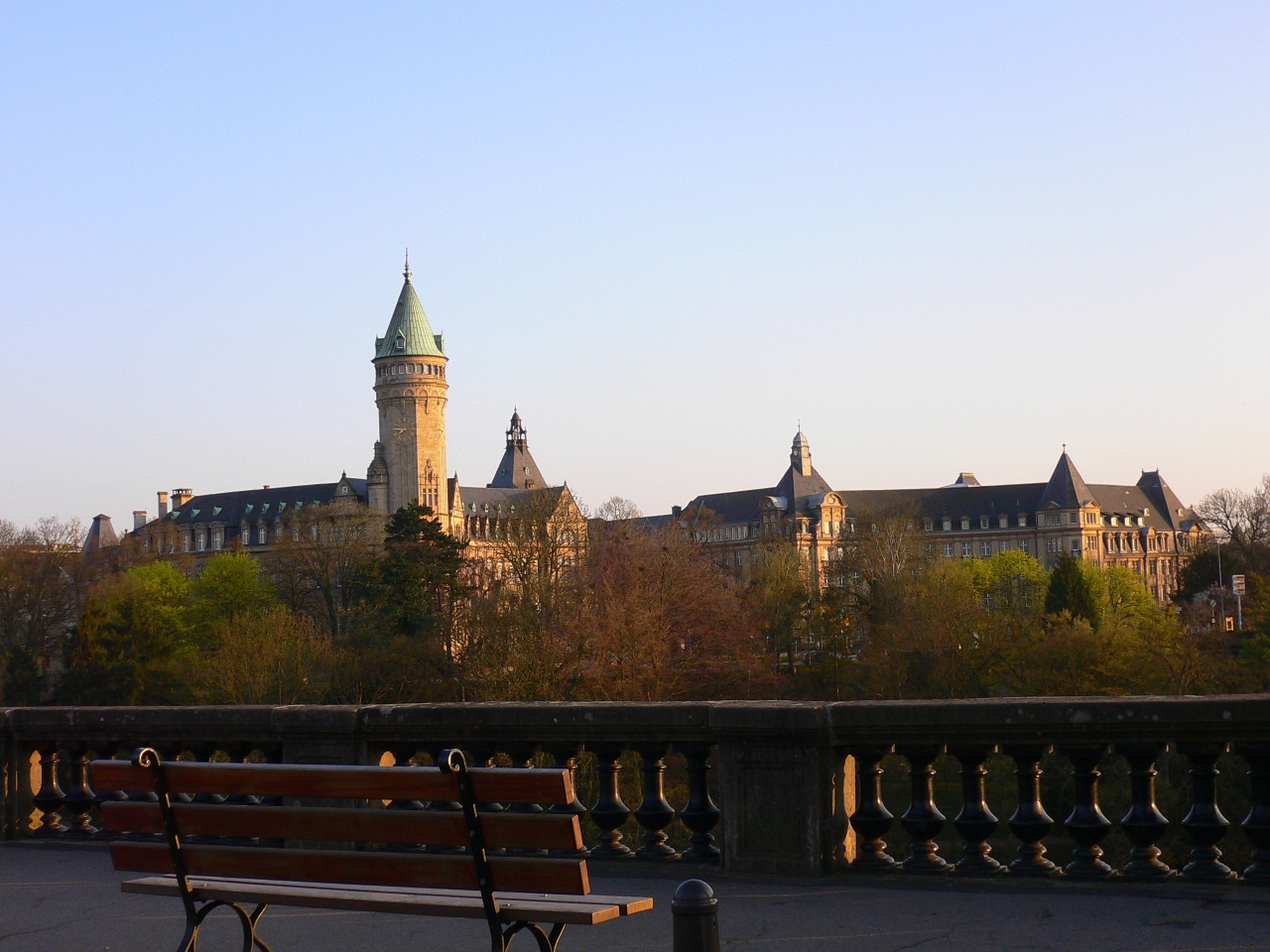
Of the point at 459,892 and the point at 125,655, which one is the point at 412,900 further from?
the point at 125,655

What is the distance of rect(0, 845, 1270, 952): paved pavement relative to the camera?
18.6ft

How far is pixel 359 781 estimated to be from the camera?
474 cm

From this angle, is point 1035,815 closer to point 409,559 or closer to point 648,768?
point 648,768

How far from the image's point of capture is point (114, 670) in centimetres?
5634

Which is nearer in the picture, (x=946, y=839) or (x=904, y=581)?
(x=946, y=839)

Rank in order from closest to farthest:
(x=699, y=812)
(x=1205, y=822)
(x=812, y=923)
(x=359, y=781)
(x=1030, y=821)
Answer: (x=359, y=781), (x=812, y=923), (x=1205, y=822), (x=1030, y=821), (x=699, y=812)

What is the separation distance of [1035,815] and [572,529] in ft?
171

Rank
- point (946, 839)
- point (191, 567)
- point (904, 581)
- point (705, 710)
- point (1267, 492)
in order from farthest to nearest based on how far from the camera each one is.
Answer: point (191, 567) < point (1267, 492) < point (904, 581) < point (946, 839) < point (705, 710)

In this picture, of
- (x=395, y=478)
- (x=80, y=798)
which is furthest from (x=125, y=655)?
(x=395, y=478)

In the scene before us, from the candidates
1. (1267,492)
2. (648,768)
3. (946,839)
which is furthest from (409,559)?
(648,768)

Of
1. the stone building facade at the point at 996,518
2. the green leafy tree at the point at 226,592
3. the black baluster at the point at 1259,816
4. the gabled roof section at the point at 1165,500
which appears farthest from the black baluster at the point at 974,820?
the gabled roof section at the point at 1165,500

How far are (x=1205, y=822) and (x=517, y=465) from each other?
151957mm

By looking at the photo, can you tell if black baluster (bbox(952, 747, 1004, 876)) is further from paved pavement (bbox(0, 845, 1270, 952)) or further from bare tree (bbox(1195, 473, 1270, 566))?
bare tree (bbox(1195, 473, 1270, 566))

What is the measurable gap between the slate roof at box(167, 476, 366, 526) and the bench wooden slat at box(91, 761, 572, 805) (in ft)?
423
